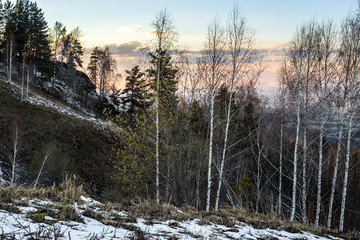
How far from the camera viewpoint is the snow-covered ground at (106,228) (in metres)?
2.17

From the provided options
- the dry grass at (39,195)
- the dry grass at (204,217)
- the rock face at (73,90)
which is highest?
the rock face at (73,90)

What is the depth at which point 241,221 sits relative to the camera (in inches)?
179

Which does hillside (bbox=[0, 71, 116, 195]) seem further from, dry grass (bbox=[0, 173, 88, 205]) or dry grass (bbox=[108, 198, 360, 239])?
dry grass (bbox=[108, 198, 360, 239])

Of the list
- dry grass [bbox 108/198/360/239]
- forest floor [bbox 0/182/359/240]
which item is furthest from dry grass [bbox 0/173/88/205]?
dry grass [bbox 108/198/360/239]

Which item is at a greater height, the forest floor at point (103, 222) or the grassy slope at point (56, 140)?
the forest floor at point (103, 222)

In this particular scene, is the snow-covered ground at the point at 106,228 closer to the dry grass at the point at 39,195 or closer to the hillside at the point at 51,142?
the dry grass at the point at 39,195

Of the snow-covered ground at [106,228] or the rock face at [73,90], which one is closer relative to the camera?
the snow-covered ground at [106,228]

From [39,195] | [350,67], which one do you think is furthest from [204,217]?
[350,67]

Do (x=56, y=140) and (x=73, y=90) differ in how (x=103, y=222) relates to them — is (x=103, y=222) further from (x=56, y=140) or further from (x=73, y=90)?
(x=73, y=90)

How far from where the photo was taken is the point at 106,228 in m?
2.75

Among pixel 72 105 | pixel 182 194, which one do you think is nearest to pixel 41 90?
pixel 72 105

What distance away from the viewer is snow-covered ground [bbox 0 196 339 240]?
217cm

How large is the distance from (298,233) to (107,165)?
24.5 m

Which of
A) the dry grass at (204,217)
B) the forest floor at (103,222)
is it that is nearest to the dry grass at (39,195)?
the forest floor at (103,222)
